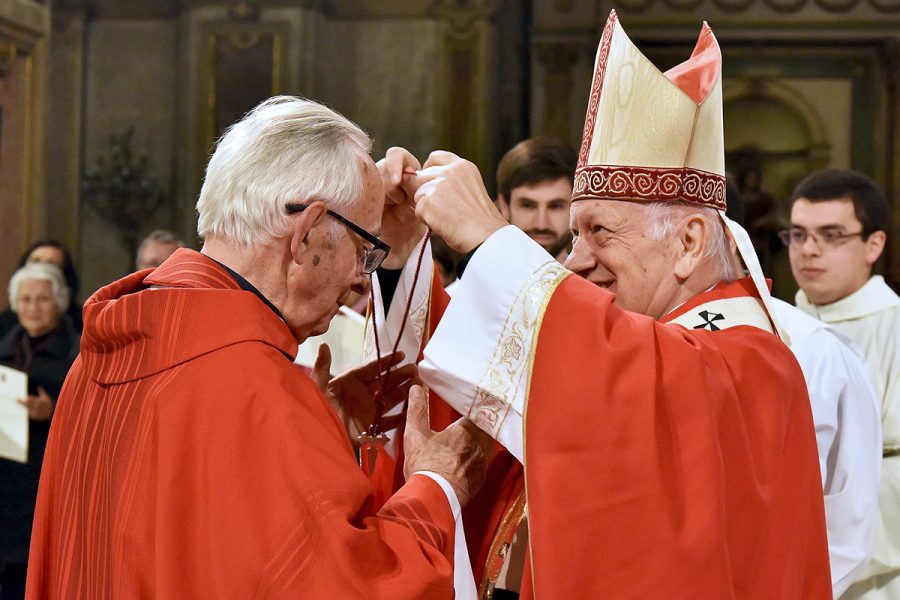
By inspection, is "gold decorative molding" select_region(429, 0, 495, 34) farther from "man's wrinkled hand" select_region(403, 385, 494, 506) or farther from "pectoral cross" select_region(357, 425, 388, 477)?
"man's wrinkled hand" select_region(403, 385, 494, 506)

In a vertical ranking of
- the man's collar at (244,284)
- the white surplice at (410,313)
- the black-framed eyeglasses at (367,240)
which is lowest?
the white surplice at (410,313)

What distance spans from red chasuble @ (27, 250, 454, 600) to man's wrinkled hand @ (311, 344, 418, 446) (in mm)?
591

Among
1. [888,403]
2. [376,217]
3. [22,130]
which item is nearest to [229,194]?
[376,217]

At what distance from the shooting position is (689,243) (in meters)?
2.28

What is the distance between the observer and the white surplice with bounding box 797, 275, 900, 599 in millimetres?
3840

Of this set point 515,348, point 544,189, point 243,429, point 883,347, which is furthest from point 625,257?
point 883,347

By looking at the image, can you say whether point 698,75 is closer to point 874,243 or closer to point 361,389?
point 361,389

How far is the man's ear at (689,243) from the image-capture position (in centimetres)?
226

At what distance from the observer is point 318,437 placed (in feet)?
5.97

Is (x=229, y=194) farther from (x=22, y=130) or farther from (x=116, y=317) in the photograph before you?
(x=22, y=130)

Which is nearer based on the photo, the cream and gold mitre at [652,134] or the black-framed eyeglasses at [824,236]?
the cream and gold mitre at [652,134]

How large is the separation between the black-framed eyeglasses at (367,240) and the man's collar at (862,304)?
2.93 metres

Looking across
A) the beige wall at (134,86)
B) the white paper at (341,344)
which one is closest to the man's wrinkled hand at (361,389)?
the white paper at (341,344)

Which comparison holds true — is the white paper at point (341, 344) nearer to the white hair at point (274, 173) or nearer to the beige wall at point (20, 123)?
the white hair at point (274, 173)
